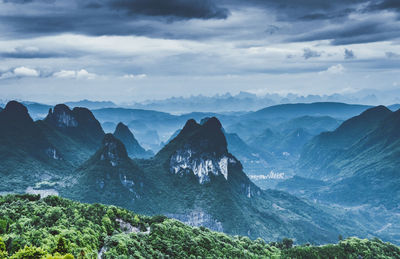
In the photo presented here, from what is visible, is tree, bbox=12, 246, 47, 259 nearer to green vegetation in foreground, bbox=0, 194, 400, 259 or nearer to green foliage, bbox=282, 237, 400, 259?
green vegetation in foreground, bbox=0, 194, 400, 259

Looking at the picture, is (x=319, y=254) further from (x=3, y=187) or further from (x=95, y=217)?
(x=3, y=187)

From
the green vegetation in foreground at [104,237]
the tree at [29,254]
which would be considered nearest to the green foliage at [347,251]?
the green vegetation in foreground at [104,237]

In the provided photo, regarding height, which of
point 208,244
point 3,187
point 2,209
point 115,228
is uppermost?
point 2,209

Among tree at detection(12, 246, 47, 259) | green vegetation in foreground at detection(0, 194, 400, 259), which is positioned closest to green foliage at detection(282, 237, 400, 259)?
green vegetation in foreground at detection(0, 194, 400, 259)

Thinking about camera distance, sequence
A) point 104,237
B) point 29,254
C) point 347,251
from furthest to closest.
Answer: point 347,251, point 104,237, point 29,254

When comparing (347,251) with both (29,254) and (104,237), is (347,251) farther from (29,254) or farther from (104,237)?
(29,254)

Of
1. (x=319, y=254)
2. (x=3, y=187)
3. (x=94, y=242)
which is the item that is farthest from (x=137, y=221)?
(x=3, y=187)

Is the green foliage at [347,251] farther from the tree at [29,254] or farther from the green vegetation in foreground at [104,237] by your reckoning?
the tree at [29,254]

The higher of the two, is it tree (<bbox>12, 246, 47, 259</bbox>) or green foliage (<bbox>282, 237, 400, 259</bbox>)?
tree (<bbox>12, 246, 47, 259</bbox>)

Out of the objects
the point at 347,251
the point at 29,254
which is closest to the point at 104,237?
the point at 29,254
